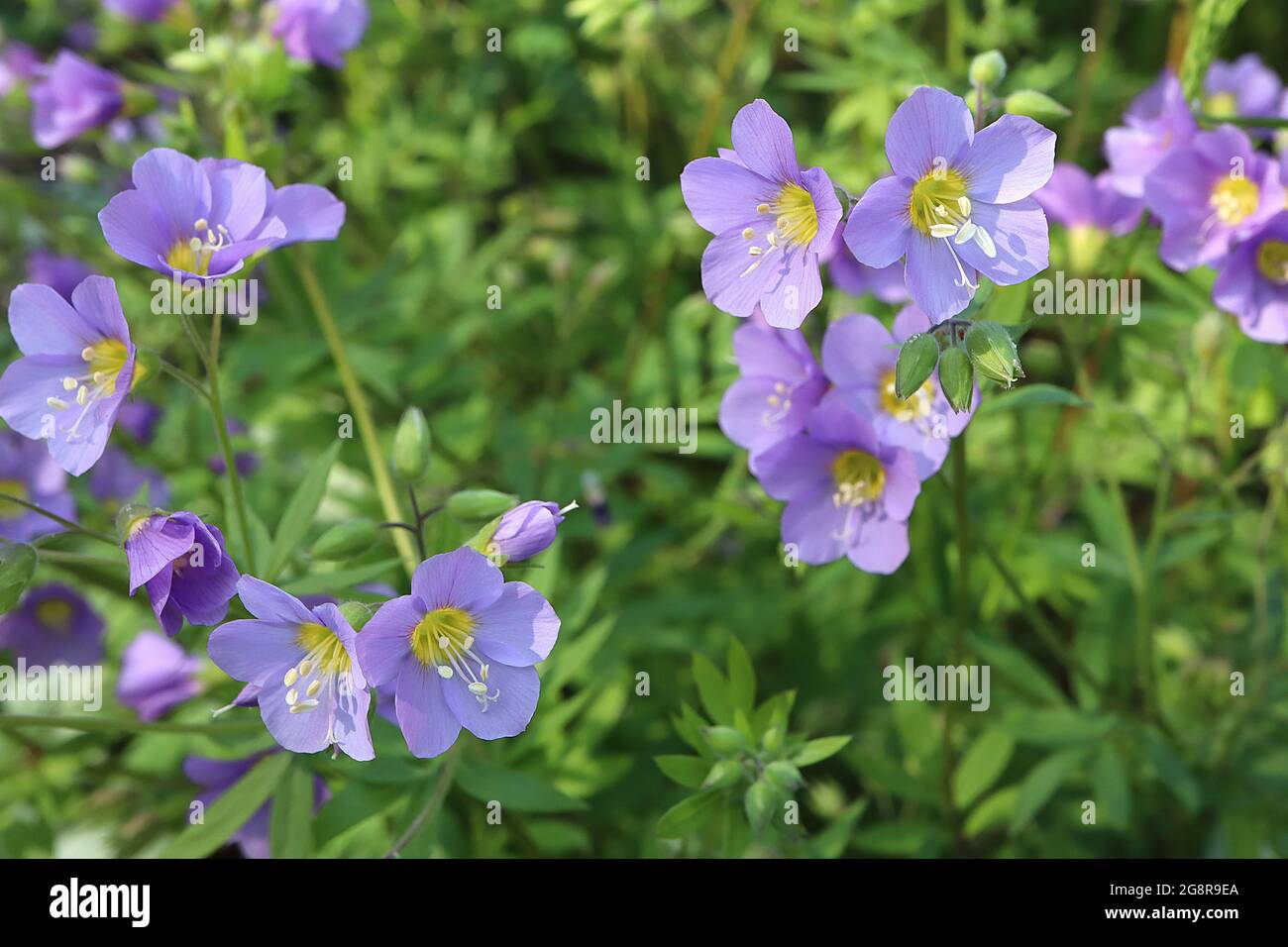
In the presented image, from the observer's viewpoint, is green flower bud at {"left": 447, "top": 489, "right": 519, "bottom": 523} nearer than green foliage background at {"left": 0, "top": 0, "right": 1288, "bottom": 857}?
Yes

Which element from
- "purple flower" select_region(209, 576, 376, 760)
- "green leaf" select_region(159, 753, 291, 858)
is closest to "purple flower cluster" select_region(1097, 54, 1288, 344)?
"purple flower" select_region(209, 576, 376, 760)

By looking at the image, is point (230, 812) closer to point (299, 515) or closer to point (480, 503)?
point (299, 515)

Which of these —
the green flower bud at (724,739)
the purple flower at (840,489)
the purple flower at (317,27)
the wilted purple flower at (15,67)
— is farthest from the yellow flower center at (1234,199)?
the wilted purple flower at (15,67)

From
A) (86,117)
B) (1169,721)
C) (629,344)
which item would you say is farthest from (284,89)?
(1169,721)

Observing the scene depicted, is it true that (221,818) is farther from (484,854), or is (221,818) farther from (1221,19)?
(1221,19)

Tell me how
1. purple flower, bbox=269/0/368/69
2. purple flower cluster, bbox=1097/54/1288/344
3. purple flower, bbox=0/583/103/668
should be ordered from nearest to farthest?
purple flower cluster, bbox=1097/54/1288/344 < purple flower, bbox=269/0/368/69 < purple flower, bbox=0/583/103/668

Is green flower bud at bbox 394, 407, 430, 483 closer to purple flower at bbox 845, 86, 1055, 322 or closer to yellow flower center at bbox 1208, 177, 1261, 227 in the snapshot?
purple flower at bbox 845, 86, 1055, 322
